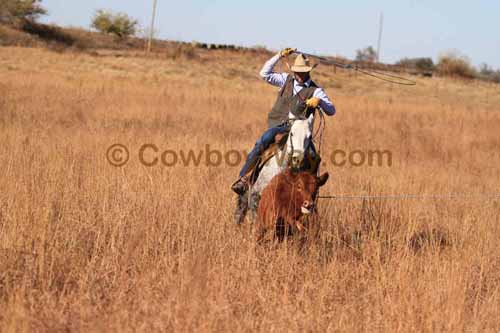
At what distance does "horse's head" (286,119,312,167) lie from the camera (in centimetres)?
565

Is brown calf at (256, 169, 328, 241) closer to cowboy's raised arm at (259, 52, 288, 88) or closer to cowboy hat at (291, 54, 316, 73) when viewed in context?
cowboy hat at (291, 54, 316, 73)

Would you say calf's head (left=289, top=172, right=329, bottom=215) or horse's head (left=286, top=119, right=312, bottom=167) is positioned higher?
horse's head (left=286, top=119, right=312, bottom=167)

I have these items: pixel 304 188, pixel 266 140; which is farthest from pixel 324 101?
pixel 304 188

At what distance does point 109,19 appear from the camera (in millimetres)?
65438

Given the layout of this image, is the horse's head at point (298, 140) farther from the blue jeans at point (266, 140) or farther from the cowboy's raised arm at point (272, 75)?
the cowboy's raised arm at point (272, 75)

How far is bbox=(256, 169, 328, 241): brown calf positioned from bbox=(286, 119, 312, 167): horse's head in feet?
0.46

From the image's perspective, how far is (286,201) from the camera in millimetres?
5730

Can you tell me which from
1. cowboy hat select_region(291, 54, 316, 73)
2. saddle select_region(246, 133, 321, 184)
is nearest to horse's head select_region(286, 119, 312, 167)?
saddle select_region(246, 133, 321, 184)

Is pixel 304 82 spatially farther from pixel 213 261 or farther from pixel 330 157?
pixel 330 157

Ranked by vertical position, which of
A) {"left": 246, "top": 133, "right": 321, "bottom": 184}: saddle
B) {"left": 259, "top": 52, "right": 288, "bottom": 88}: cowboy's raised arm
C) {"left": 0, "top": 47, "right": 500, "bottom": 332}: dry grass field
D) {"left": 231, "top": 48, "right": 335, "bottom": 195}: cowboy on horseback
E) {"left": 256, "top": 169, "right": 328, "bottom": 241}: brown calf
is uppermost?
{"left": 259, "top": 52, "right": 288, "bottom": 88}: cowboy's raised arm

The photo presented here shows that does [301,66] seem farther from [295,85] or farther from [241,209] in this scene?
[241,209]

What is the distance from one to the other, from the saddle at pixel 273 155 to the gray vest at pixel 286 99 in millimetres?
372

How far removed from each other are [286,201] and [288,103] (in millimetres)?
1433

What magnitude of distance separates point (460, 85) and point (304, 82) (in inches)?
1374
